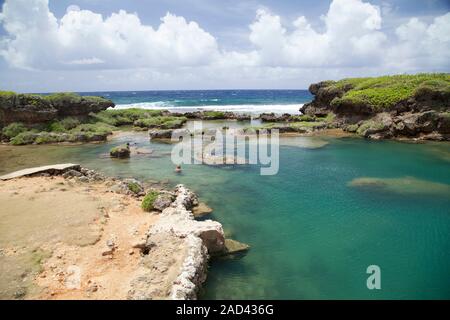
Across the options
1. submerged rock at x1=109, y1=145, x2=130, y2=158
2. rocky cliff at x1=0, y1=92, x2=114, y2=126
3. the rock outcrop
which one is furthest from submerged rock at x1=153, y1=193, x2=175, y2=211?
rocky cliff at x1=0, y1=92, x2=114, y2=126

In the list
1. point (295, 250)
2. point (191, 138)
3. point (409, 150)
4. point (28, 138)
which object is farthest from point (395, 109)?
point (28, 138)

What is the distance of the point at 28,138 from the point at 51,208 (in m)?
34.0

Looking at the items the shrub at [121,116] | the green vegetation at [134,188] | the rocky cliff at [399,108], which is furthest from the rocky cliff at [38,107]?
the rocky cliff at [399,108]

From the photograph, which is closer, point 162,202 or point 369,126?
point 162,202

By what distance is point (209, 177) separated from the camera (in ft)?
99.1

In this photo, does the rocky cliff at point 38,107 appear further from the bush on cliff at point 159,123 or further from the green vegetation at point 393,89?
the green vegetation at point 393,89

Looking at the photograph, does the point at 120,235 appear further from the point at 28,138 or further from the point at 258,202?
the point at 28,138

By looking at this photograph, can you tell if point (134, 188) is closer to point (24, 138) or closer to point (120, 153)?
point (120, 153)

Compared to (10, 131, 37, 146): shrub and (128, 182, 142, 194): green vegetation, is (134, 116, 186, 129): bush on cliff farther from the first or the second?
(128, 182, 142, 194): green vegetation

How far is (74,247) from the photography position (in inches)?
625

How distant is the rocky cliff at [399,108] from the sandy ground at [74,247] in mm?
42849

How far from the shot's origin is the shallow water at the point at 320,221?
14.3 m

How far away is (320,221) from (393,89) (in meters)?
47.4

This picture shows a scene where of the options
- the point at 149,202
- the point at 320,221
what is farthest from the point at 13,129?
the point at 320,221
